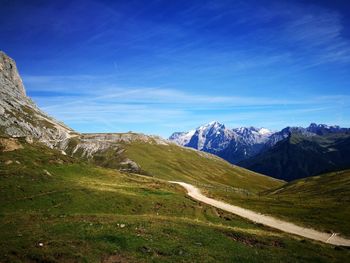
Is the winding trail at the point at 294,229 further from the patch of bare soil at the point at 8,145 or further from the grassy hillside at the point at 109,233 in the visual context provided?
the patch of bare soil at the point at 8,145

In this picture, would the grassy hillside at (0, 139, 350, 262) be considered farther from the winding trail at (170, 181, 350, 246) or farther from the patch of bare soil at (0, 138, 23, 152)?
the patch of bare soil at (0, 138, 23, 152)

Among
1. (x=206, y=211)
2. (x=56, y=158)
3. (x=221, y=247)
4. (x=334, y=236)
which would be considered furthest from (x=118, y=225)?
(x=56, y=158)

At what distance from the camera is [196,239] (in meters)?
36.5

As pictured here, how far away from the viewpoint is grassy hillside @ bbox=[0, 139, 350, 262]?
29172 millimetres

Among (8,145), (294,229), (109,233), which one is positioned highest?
(8,145)

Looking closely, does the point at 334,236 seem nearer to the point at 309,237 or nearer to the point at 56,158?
the point at 309,237

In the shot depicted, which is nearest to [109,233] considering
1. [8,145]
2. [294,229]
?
[294,229]

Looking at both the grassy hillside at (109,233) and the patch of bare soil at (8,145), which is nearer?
the grassy hillside at (109,233)

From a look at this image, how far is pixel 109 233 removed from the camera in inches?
1339

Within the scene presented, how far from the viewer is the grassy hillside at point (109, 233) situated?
95.7 ft

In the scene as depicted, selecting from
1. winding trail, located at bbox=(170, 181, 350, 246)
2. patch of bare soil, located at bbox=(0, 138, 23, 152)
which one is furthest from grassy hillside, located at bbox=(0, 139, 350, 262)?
patch of bare soil, located at bbox=(0, 138, 23, 152)

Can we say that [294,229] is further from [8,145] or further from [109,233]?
[8,145]

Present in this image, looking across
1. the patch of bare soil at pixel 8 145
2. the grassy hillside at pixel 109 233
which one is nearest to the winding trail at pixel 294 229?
the grassy hillside at pixel 109 233

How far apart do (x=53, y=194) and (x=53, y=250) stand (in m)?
27.1
